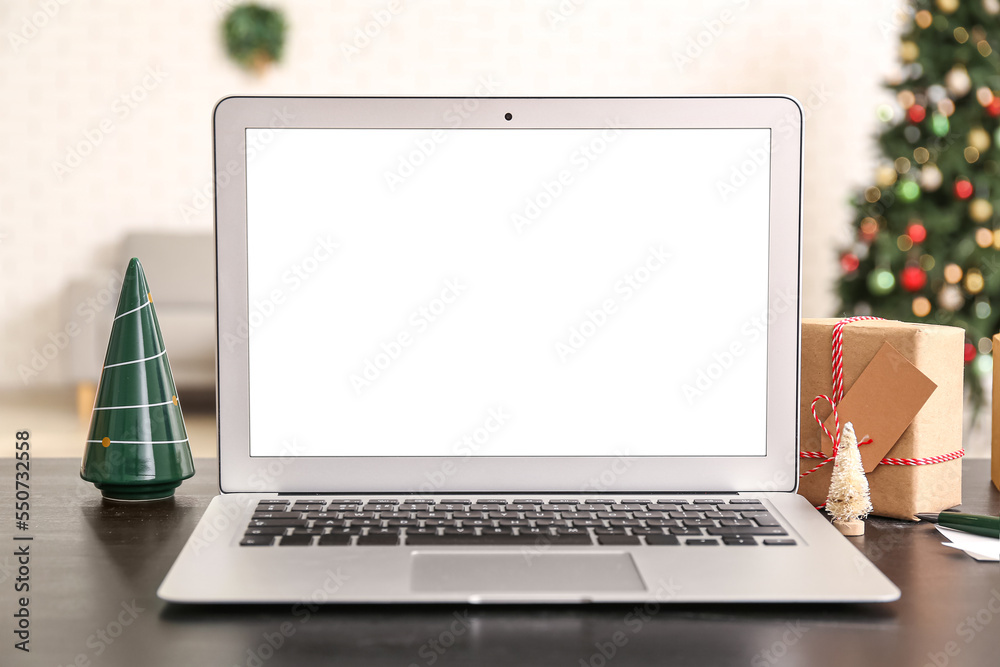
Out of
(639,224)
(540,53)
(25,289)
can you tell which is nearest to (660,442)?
(639,224)

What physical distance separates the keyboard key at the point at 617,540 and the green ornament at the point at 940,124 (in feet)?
10.1

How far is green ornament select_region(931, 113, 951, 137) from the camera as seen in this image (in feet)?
10.0

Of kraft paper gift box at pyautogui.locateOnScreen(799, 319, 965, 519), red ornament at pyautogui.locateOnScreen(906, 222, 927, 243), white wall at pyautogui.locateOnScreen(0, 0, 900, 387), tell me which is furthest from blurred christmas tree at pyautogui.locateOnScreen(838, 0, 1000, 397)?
kraft paper gift box at pyautogui.locateOnScreen(799, 319, 965, 519)

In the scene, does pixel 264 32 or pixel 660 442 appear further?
pixel 264 32

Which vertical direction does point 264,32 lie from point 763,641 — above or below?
above

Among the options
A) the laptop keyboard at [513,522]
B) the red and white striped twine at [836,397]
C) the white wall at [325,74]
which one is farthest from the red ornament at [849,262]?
the laptop keyboard at [513,522]

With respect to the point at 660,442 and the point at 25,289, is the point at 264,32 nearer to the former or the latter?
the point at 25,289

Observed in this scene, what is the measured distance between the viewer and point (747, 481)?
700mm

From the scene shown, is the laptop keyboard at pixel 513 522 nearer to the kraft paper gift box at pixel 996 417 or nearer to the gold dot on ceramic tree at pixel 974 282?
the kraft paper gift box at pixel 996 417

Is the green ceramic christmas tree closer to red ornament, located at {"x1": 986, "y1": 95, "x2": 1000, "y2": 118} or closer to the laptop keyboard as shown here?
the laptop keyboard

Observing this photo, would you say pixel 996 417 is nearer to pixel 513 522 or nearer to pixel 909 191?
pixel 513 522

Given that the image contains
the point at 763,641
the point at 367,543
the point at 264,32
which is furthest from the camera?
the point at 264,32

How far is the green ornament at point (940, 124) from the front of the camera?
3055 millimetres

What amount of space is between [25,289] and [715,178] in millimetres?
4337
